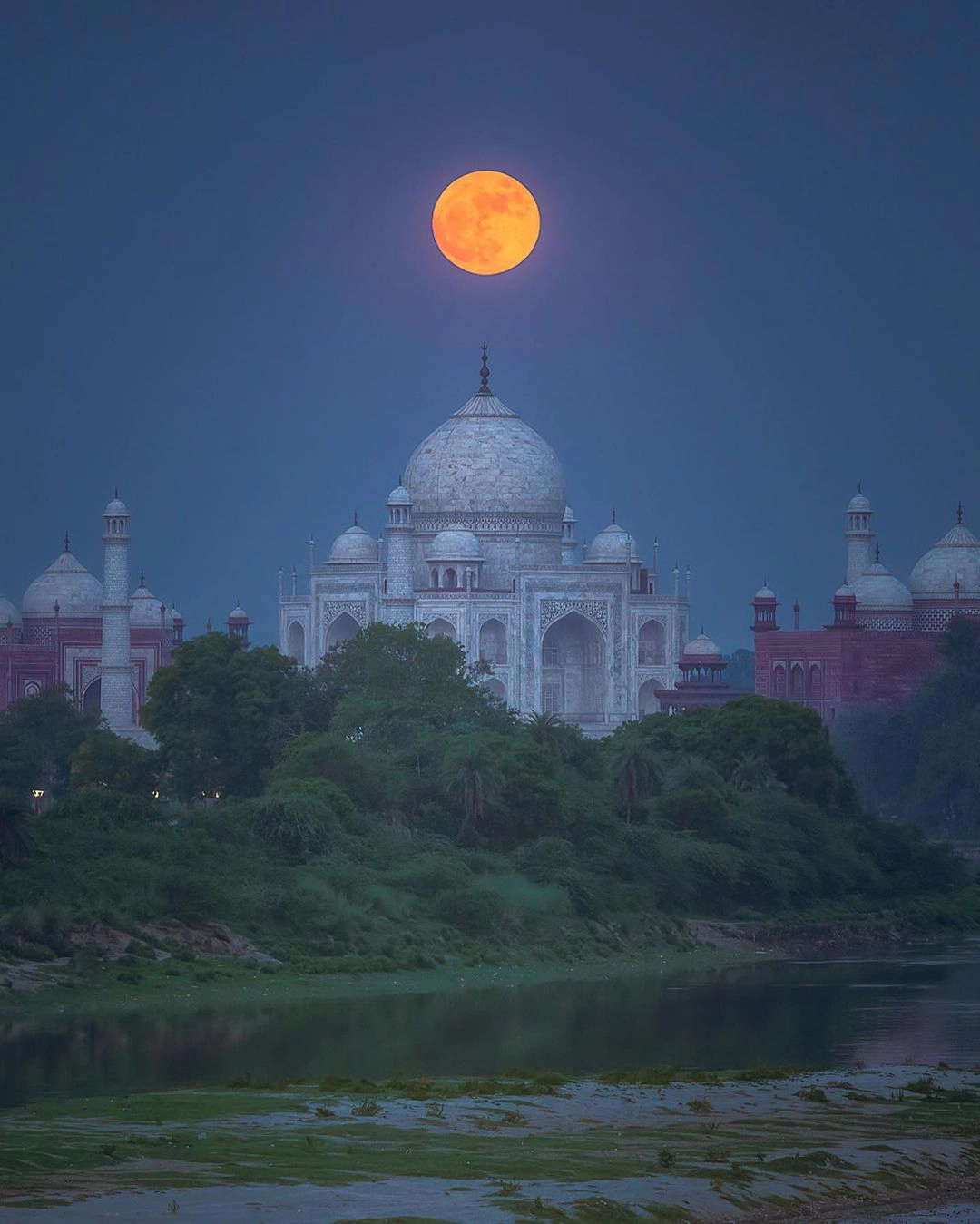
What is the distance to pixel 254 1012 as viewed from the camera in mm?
27672

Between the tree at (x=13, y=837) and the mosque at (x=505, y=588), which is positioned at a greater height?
the mosque at (x=505, y=588)

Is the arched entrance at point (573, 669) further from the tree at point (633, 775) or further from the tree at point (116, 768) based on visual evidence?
the tree at point (633, 775)

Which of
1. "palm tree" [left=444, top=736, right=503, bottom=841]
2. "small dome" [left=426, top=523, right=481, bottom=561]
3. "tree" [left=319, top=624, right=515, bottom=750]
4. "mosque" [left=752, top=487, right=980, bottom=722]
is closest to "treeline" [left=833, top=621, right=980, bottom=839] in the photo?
"mosque" [left=752, top=487, right=980, bottom=722]

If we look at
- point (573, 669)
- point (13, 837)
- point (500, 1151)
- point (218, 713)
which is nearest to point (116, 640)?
point (573, 669)

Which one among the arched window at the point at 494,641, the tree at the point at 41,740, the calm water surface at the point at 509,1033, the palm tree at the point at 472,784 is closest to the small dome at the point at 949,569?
the arched window at the point at 494,641

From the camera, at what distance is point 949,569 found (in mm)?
73250

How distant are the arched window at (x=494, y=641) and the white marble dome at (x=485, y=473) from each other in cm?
408

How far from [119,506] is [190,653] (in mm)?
18166

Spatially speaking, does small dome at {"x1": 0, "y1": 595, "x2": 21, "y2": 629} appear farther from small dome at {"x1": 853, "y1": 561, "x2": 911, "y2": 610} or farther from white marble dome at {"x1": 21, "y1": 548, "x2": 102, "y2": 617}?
small dome at {"x1": 853, "y1": 561, "x2": 911, "y2": 610}

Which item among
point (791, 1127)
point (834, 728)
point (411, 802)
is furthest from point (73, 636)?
point (791, 1127)

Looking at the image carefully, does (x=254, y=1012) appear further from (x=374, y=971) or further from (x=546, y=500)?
(x=546, y=500)

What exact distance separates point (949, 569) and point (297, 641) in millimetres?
19526

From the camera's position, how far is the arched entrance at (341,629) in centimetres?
6875

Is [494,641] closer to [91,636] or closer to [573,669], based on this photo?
[573,669]
